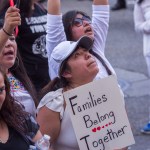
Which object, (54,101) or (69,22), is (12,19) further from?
(69,22)

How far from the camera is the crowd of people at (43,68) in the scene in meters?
3.29

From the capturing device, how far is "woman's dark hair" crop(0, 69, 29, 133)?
10.5 feet

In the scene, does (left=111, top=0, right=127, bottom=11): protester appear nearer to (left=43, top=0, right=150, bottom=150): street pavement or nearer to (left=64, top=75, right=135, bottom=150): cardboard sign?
(left=43, top=0, right=150, bottom=150): street pavement

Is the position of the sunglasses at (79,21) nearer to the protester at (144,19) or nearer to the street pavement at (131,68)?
the protester at (144,19)

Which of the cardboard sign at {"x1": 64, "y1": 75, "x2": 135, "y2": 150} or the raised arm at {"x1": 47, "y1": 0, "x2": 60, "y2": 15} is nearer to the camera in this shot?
the cardboard sign at {"x1": 64, "y1": 75, "x2": 135, "y2": 150}

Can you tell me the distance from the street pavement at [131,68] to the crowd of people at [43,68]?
6.79 ft

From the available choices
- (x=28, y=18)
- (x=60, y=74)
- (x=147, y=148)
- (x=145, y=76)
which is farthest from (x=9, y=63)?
(x=145, y=76)

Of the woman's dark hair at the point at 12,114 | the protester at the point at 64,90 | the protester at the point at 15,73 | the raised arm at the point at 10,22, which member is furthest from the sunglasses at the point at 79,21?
the woman's dark hair at the point at 12,114

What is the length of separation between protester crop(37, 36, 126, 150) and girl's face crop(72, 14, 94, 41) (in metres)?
0.52

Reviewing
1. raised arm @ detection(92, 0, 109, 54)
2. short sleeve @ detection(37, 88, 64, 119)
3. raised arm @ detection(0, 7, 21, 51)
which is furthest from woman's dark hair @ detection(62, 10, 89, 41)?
raised arm @ detection(0, 7, 21, 51)

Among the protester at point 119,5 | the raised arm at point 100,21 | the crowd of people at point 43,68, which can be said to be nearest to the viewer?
the crowd of people at point 43,68

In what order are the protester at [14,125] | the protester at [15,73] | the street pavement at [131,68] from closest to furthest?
the protester at [14,125]
the protester at [15,73]
the street pavement at [131,68]

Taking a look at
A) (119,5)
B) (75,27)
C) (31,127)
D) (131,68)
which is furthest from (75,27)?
(119,5)

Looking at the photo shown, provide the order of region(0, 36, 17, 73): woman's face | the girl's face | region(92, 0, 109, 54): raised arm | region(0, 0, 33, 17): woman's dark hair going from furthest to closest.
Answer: region(0, 0, 33, 17): woman's dark hair < region(92, 0, 109, 54): raised arm < the girl's face < region(0, 36, 17, 73): woman's face
